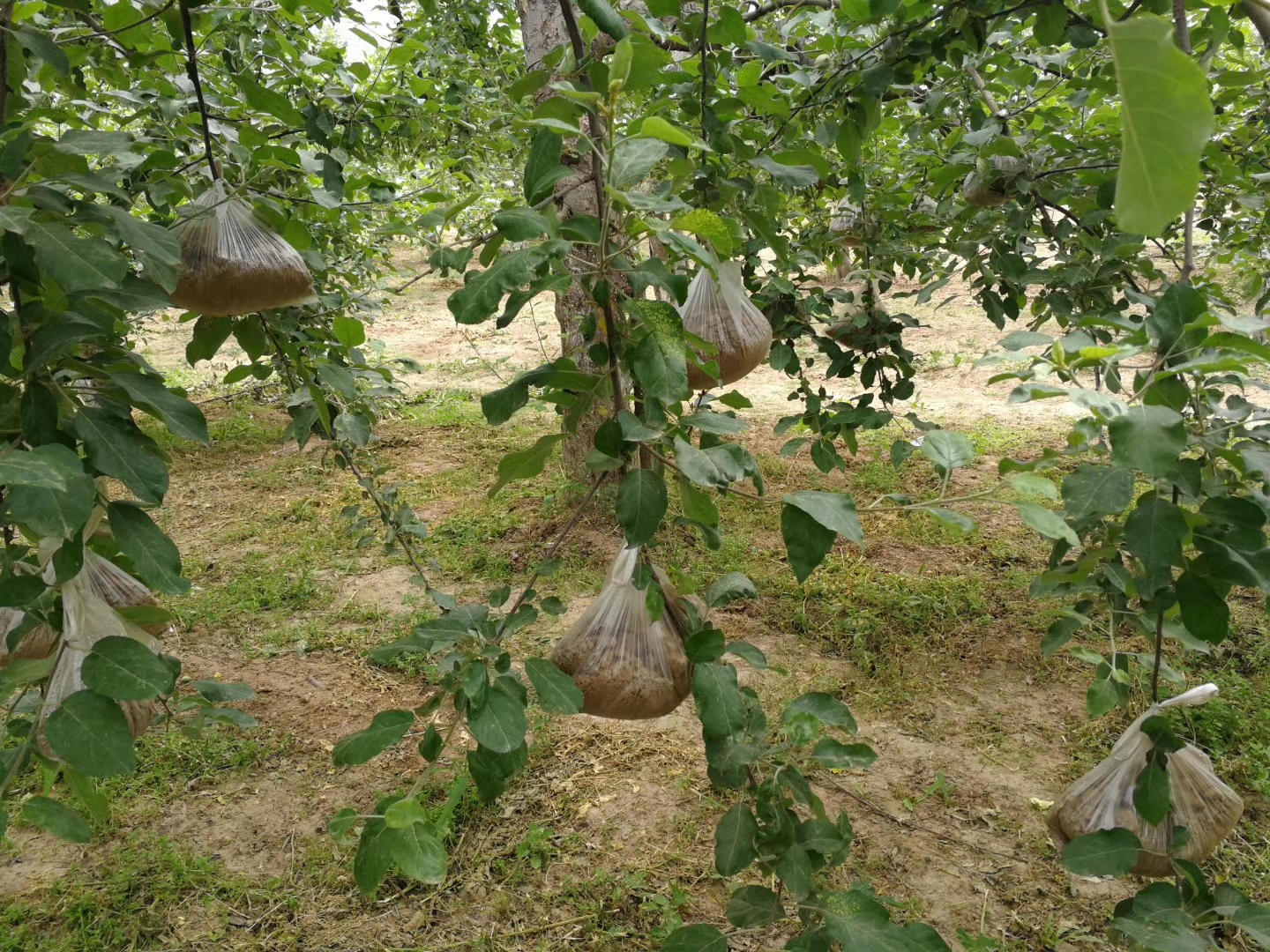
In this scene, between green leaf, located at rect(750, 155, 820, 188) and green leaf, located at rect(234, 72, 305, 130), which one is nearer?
green leaf, located at rect(750, 155, 820, 188)

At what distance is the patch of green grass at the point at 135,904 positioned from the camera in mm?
1749

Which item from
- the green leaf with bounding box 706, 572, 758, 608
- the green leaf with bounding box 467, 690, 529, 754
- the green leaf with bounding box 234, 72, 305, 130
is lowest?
the green leaf with bounding box 467, 690, 529, 754

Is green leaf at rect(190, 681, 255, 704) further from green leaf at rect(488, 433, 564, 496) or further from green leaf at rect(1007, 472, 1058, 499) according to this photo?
green leaf at rect(1007, 472, 1058, 499)

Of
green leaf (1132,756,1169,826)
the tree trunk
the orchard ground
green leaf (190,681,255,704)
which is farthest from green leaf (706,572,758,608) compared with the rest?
the tree trunk

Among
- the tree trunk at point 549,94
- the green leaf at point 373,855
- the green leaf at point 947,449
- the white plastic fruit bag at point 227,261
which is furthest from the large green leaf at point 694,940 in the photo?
the tree trunk at point 549,94

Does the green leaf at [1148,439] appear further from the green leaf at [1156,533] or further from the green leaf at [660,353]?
the green leaf at [660,353]

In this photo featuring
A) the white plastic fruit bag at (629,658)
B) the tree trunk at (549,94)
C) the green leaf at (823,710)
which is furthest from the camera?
the tree trunk at (549,94)

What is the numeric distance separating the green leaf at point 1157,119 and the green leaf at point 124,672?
816 millimetres

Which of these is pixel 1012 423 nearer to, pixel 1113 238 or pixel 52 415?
pixel 1113 238

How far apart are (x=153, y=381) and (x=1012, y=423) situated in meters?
4.78

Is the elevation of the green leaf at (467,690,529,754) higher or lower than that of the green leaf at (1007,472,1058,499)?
lower

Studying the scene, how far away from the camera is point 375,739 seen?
81 centimetres

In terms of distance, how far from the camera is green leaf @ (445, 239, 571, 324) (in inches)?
27.1

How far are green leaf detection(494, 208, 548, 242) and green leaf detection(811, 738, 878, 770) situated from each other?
615 millimetres
